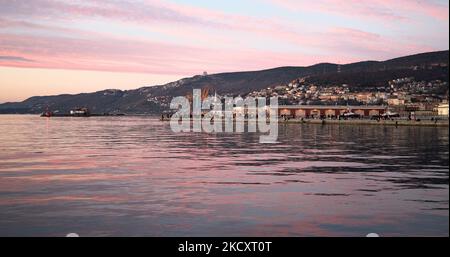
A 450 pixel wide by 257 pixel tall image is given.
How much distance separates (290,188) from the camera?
2367 centimetres

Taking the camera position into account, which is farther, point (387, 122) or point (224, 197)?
point (387, 122)

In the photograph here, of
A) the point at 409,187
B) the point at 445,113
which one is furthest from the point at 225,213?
the point at 445,113

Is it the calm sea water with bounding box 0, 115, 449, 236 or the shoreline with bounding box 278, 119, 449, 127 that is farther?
the shoreline with bounding box 278, 119, 449, 127

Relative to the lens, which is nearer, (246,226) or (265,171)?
(246,226)

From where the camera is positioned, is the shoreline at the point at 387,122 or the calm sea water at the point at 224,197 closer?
the calm sea water at the point at 224,197

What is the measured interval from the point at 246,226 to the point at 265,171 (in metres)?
14.3

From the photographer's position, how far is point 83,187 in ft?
79.1

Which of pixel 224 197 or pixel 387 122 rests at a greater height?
pixel 224 197
